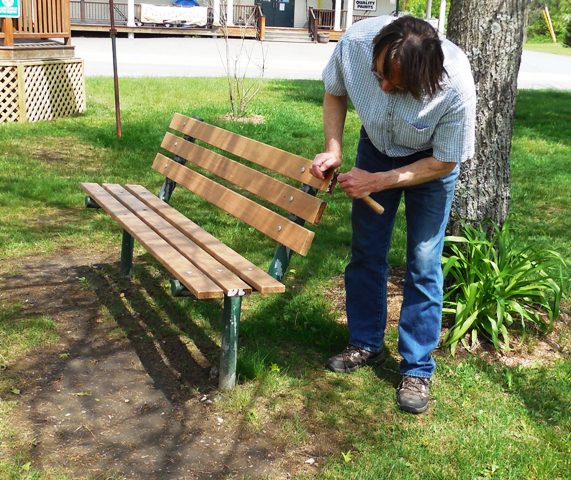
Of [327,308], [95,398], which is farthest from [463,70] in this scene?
[95,398]

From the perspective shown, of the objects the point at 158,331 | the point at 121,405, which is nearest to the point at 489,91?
the point at 158,331

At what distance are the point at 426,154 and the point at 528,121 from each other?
958 centimetres

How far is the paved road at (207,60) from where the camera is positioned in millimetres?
19156

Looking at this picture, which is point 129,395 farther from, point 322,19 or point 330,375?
point 322,19

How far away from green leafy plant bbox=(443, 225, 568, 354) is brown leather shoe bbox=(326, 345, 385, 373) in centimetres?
48

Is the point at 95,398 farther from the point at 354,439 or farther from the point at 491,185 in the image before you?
the point at 491,185

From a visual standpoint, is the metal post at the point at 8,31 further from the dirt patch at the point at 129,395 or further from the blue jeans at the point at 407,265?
the blue jeans at the point at 407,265

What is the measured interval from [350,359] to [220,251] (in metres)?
0.82

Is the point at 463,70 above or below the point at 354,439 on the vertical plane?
above

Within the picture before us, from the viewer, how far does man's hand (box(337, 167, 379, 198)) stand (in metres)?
3.35

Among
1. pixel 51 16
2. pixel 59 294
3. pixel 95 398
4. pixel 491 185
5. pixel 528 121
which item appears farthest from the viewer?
pixel 528 121

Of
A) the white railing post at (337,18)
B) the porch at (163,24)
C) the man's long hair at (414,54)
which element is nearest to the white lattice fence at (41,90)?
the man's long hair at (414,54)

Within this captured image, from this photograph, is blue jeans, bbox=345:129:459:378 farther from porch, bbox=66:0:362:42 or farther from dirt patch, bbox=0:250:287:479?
porch, bbox=66:0:362:42

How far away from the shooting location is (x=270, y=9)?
3769 centimetres
